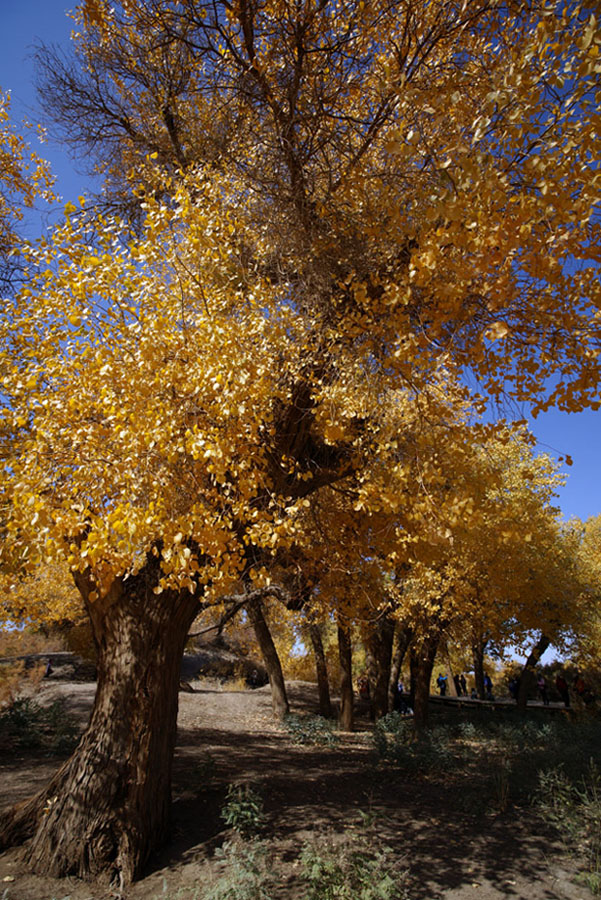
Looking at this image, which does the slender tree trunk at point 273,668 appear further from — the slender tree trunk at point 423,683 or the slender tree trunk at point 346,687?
the slender tree trunk at point 423,683

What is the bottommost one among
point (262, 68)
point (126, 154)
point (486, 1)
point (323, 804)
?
point (323, 804)

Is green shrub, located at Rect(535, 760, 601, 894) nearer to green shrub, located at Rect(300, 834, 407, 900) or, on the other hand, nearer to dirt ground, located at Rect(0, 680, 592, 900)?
dirt ground, located at Rect(0, 680, 592, 900)

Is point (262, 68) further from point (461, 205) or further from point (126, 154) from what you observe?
point (126, 154)

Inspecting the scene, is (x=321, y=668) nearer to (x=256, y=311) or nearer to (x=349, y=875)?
(x=349, y=875)

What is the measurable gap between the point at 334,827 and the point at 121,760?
241cm

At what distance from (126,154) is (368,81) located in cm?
410

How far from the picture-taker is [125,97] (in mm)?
7195

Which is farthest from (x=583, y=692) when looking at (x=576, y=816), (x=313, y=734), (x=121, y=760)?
(x=121, y=760)

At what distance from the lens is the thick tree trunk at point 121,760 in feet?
14.5

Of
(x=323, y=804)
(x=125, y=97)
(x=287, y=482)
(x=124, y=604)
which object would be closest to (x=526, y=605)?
(x=323, y=804)

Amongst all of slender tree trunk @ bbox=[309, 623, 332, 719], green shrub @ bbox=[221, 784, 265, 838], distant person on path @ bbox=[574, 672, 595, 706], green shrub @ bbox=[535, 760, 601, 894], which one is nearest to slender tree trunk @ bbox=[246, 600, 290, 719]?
slender tree trunk @ bbox=[309, 623, 332, 719]

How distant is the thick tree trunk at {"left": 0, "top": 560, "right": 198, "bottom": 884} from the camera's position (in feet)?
14.5

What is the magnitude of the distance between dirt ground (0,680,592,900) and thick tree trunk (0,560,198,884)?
0.65 feet

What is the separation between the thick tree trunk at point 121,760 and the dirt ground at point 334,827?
0.20 meters
